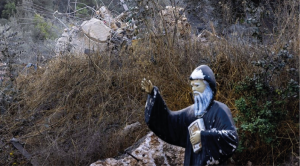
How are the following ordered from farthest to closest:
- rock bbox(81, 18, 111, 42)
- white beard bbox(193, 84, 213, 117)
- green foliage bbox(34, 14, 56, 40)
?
green foliage bbox(34, 14, 56, 40) → rock bbox(81, 18, 111, 42) → white beard bbox(193, 84, 213, 117)

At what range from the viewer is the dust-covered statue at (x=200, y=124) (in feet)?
8.07

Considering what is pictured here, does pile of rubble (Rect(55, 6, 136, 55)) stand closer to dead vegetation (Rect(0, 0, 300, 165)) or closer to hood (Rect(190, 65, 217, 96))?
dead vegetation (Rect(0, 0, 300, 165))

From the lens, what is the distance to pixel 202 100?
8.65 ft

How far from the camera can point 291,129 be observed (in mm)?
4613

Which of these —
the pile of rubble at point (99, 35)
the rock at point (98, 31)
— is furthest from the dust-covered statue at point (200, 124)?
the rock at point (98, 31)

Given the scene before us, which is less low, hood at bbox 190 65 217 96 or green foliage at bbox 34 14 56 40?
hood at bbox 190 65 217 96

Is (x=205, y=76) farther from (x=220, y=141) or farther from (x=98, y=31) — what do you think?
(x=98, y=31)

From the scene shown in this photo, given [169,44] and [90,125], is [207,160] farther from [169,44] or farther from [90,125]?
[169,44]

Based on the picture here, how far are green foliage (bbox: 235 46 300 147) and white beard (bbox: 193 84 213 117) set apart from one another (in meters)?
2.05

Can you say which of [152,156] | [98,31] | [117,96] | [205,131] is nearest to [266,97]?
[152,156]

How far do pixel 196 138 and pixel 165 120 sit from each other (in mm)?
364

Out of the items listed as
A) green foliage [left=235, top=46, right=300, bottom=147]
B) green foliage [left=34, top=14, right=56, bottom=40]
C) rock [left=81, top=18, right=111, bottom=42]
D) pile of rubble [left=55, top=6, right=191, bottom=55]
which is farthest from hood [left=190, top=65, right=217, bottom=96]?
green foliage [left=34, top=14, right=56, bottom=40]

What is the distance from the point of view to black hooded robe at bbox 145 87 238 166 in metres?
2.45

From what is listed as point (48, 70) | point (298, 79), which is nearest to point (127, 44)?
point (48, 70)
